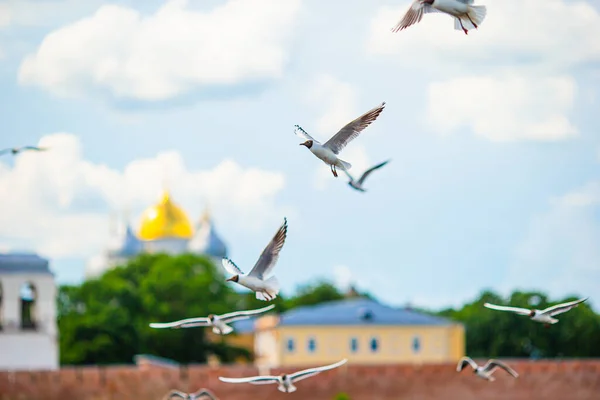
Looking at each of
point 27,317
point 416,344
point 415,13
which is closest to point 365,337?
point 416,344

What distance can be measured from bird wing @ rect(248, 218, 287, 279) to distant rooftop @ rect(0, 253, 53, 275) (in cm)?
2997

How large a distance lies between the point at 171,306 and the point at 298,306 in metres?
20.5

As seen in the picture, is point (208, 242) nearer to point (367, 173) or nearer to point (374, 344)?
point (374, 344)

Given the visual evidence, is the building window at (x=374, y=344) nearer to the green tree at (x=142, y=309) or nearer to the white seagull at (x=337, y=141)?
the green tree at (x=142, y=309)

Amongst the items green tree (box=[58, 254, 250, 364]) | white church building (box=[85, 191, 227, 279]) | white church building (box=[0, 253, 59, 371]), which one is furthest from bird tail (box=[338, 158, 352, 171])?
white church building (box=[85, 191, 227, 279])

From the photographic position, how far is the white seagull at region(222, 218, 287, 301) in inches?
563

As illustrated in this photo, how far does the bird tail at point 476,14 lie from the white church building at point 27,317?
28911 millimetres

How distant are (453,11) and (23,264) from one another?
3187 cm

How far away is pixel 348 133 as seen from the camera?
46.7 feet

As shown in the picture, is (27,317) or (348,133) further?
(27,317)

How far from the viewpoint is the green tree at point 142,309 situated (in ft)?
181

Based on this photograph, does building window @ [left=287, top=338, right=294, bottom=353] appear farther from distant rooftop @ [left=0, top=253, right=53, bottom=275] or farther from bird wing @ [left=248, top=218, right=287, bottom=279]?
bird wing @ [left=248, top=218, right=287, bottom=279]

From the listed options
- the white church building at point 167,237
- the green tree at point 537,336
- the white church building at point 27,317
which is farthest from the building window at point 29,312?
the white church building at point 167,237

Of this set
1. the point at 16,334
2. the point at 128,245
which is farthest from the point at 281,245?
the point at 128,245
